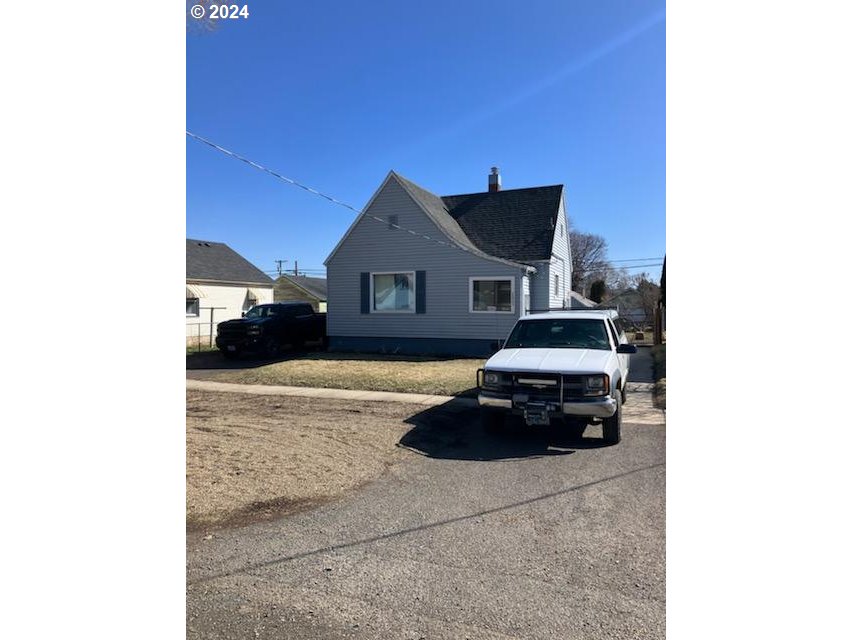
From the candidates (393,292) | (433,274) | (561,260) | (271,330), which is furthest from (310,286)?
(433,274)

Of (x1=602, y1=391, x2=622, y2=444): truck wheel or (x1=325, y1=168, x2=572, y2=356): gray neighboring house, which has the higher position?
(x1=325, y1=168, x2=572, y2=356): gray neighboring house

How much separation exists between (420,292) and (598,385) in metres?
11.3

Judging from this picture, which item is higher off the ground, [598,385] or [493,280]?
[493,280]

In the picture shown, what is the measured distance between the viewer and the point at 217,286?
1006 inches

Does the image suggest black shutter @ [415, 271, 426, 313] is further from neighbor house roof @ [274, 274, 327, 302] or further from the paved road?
neighbor house roof @ [274, 274, 327, 302]

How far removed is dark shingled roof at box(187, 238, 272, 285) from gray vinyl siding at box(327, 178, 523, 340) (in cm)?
966

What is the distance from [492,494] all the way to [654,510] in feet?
4.46

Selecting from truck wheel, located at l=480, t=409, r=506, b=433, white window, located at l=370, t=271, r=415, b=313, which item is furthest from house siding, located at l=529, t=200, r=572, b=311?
truck wheel, located at l=480, t=409, r=506, b=433

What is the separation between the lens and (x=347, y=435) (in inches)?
272

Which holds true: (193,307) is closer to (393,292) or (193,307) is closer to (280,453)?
(393,292)

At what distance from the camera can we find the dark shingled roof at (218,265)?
2505 cm

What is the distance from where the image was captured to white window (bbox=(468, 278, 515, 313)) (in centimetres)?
1606

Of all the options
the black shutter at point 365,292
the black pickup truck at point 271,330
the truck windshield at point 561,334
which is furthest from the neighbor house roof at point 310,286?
the truck windshield at point 561,334

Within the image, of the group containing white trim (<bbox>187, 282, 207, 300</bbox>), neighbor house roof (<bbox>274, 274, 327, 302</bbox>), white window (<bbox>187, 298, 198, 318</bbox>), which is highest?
neighbor house roof (<bbox>274, 274, 327, 302</bbox>)
